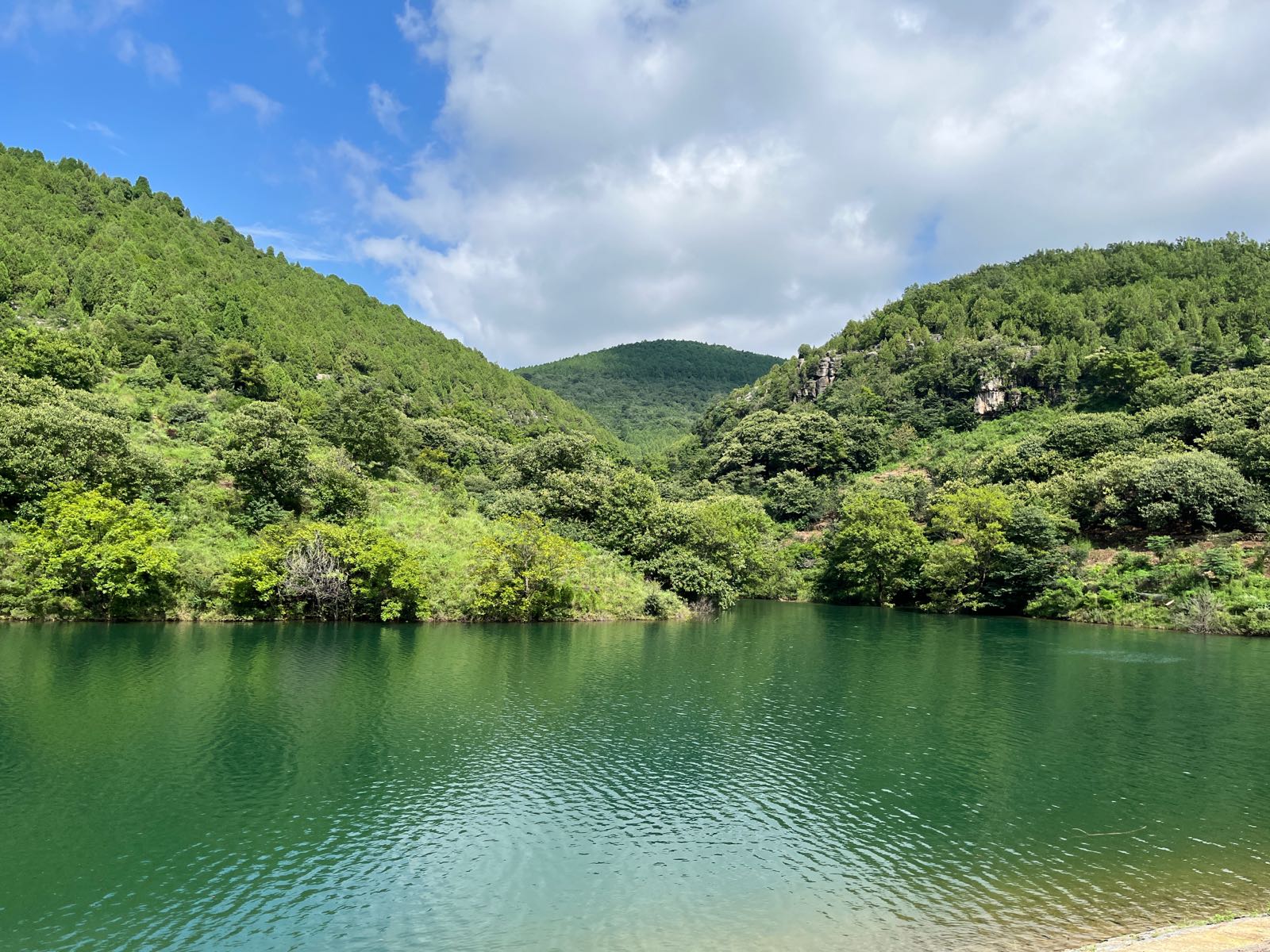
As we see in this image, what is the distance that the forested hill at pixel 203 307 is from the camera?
79062 millimetres

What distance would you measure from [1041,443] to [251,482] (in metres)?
82.1

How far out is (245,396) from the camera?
78.5 meters

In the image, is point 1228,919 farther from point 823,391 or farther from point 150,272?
point 823,391

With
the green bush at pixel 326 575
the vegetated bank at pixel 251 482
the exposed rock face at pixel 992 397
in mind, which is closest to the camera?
the vegetated bank at pixel 251 482

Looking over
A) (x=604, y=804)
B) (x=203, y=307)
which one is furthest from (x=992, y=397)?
(x=203, y=307)

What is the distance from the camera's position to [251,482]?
55.1m

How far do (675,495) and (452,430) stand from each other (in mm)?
31008

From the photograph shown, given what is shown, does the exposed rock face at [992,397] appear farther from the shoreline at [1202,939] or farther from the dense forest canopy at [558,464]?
the shoreline at [1202,939]

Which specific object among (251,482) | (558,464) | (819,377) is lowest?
(251,482)

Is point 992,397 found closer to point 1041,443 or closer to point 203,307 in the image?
point 1041,443

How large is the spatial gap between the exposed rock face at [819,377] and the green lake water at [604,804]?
104845 mm

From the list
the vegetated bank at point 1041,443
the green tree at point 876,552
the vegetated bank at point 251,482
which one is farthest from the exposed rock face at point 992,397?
the vegetated bank at point 251,482

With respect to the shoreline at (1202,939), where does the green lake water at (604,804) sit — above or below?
below

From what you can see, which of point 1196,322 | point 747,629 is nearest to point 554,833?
point 747,629
